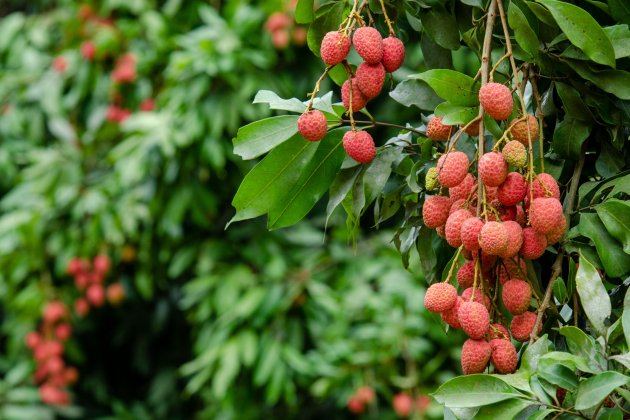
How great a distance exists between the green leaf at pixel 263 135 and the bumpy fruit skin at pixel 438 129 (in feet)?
0.33

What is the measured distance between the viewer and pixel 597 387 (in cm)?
52

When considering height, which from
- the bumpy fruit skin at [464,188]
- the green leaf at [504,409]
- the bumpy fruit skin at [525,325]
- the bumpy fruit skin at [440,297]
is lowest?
the bumpy fruit skin at [525,325]

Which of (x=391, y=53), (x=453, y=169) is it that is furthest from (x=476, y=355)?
(x=391, y=53)

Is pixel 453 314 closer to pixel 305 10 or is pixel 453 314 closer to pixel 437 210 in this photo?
pixel 437 210

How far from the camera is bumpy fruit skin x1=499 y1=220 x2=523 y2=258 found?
1.84 ft

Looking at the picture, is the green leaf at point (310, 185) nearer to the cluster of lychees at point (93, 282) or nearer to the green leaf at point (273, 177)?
the green leaf at point (273, 177)

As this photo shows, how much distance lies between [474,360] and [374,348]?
156 cm

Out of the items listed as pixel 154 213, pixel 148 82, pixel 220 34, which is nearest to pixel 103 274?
pixel 154 213

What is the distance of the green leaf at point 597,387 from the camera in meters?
0.51

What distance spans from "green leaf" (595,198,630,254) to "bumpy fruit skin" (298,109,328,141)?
0.67 ft

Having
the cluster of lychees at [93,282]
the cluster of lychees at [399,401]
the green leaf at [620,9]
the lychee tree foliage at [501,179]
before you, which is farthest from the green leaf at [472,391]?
the cluster of lychees at [93,282]

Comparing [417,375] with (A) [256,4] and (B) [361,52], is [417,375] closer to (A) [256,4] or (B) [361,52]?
(A) [256,4]

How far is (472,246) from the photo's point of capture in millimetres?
560

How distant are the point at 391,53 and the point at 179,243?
6.01 feet
